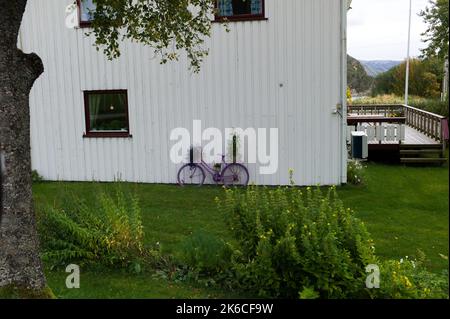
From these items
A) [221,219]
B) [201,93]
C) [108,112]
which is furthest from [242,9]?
[221,219]

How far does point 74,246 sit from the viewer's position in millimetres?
6223

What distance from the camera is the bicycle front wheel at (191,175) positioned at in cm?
1296

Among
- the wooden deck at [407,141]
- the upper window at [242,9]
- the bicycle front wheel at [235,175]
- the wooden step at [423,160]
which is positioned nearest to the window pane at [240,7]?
the upper window at [242,9]

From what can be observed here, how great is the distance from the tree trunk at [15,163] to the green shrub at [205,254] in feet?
5.73

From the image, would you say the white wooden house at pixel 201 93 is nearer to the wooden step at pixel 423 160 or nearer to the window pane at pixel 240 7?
the window pane at pixel 240 7

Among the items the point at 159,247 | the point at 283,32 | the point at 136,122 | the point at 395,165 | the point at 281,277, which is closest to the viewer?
the point at 281,277

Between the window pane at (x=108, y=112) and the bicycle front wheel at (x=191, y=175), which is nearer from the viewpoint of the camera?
the bicycle front wheel at (x=191, y=175)

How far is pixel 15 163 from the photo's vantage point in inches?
190

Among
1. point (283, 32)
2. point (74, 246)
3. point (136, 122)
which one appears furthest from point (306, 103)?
point (74, 246)

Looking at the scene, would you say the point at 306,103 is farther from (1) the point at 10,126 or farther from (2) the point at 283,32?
(1) the point at 10,126

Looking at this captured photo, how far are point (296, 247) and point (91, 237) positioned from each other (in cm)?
260

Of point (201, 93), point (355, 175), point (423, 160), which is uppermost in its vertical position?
→ point (201, 93)

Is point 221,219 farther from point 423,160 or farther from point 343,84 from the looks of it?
point 423,160

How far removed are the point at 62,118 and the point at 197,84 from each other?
3.87 meters
